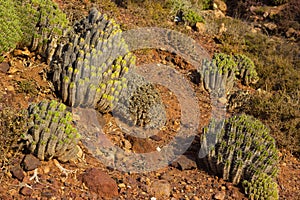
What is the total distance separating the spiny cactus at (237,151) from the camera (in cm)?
483

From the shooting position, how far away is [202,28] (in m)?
9.45

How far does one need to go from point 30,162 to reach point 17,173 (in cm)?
17

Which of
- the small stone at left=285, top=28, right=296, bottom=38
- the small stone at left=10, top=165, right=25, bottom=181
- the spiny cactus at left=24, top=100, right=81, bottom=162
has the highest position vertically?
the small stone at left=285, top=28, right=296, bottom=38

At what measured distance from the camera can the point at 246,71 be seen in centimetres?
804

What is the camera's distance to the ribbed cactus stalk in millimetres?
7078

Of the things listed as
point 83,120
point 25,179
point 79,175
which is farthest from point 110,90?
point 25,179

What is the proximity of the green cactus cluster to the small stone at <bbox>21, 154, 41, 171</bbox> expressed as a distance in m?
1.89

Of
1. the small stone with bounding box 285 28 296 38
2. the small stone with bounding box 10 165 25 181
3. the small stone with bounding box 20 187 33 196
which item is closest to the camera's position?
the small stone with bounding box 20 187 33 196

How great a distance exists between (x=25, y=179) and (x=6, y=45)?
1961mm

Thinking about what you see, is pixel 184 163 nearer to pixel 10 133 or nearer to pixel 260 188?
pixel 260 188

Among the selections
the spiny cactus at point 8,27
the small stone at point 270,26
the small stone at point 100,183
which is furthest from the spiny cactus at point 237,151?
the small stone at point 270,26

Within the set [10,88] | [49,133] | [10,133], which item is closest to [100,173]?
[49,133]

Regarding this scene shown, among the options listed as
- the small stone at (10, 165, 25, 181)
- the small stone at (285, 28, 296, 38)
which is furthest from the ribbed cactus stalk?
the small stone at (285, 28, 296, 38)

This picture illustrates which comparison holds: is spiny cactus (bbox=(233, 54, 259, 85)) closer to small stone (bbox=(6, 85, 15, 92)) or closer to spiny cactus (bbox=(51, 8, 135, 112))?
spiny cactus (bbox=(51, 8, 135, 112))
